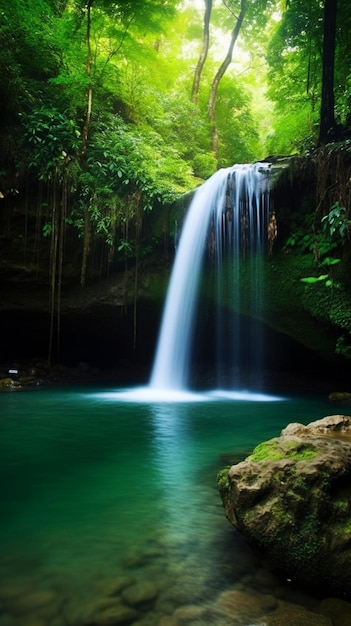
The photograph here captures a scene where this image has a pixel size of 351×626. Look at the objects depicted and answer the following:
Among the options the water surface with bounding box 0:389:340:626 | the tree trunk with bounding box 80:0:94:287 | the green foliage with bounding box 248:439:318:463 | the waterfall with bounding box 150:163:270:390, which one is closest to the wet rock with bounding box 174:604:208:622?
the water surface with bounding box 0:389:340:626

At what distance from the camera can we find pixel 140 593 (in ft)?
6.71

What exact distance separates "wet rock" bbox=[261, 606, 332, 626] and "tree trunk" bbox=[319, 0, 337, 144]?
903cm

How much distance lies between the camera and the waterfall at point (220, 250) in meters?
8.89

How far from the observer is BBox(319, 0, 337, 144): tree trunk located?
8414 millimetres

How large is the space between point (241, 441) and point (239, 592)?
325cm

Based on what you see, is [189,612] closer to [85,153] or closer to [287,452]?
[287,452]

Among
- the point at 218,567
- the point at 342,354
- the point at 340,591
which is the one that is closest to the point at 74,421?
the point at 218,567

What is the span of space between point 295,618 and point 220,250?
8341mm

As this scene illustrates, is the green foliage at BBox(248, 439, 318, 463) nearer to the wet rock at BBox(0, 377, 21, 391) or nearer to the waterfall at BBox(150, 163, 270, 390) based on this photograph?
the waterfall at BBox(150, 163, 270, 390)

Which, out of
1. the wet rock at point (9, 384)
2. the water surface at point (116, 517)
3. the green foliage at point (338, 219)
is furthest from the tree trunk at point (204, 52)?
the water surface at point (116, 517)

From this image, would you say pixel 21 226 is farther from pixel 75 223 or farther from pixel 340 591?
pixel 340 591

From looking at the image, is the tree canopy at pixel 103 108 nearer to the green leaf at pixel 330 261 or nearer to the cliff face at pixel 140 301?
the cliff face at pixel 140 301

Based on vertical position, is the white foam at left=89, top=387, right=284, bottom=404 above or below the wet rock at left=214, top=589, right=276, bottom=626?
below

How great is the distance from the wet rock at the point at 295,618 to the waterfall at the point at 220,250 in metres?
7.66
